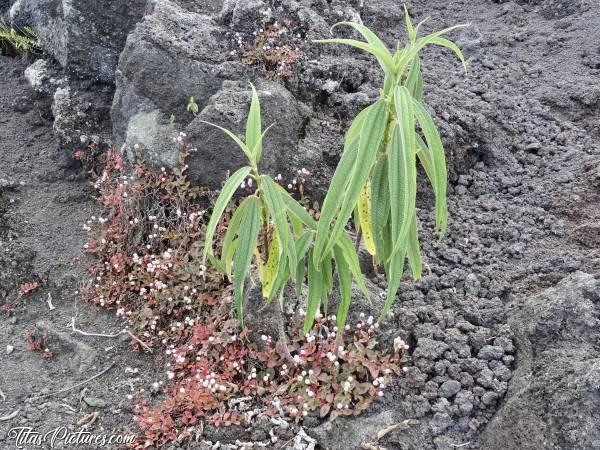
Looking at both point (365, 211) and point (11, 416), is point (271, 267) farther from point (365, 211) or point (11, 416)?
point (11, 416)

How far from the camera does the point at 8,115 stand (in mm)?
5254

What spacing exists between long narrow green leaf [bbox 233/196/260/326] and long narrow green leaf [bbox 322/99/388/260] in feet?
1.18

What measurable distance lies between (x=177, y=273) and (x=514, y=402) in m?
2.05

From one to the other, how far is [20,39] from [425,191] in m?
3.96

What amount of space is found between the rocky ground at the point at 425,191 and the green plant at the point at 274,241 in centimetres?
73

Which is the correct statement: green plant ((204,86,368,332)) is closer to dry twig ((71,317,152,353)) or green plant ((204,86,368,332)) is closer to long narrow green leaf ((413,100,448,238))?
long narrow green leaf ((413,100,448,238))

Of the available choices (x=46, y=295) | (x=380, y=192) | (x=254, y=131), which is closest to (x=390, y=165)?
(x=380, y=192)

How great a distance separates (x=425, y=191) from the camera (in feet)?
12.7

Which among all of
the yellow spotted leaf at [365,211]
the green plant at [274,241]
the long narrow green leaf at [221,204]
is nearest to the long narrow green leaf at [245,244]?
the green plant at [274,241]

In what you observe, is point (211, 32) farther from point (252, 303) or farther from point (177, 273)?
point (252, 303)

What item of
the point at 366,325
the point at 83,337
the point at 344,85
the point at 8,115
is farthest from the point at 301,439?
the point at 8,115

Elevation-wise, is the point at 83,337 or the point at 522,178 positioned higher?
the point at 522,178

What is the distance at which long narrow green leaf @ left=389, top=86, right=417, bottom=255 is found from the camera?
1.97 m

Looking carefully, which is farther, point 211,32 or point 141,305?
point 211,32
